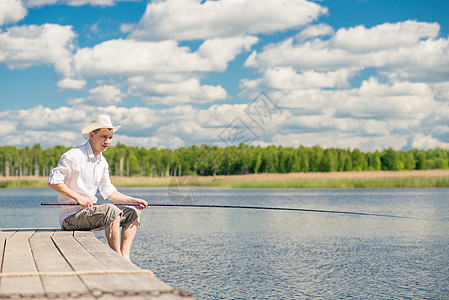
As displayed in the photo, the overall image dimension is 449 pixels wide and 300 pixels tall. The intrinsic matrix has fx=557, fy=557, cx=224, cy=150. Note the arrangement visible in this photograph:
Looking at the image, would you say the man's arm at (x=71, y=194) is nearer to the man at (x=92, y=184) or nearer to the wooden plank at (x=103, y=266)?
the man at (x=92, y=184)

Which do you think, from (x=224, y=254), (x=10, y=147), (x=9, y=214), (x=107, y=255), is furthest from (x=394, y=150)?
(x=107, y=255)

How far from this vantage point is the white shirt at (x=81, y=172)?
4.64 meters

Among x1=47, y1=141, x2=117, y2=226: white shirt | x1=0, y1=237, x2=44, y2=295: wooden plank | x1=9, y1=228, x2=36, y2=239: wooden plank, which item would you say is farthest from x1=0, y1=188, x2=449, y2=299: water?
x1=0, y1=237, x2=44, y2=295: wooden plank

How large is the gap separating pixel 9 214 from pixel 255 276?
14.2 m

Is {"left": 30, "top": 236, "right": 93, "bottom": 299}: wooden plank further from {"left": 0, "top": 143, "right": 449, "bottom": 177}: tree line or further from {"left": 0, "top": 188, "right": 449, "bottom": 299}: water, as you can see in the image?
{"left": 0, "top": 143, "right": 449, "bottom": 177}: tree line

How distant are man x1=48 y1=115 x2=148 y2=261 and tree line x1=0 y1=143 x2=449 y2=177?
61489 millimetres

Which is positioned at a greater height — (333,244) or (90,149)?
(90,149)

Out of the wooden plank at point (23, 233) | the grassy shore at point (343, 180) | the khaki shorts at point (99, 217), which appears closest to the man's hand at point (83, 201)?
the khaki shorts at point (99, 217)

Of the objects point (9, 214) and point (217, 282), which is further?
point (9, 214)

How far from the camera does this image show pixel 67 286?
282 cm

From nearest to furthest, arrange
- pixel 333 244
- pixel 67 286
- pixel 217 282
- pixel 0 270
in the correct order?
pixel 67 286, pixel 0 270, pixel 217 282, pixel 333 244

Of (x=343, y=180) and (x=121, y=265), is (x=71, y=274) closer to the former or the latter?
(x=121, y=265)

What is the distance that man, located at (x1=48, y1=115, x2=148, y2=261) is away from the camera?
4656mm

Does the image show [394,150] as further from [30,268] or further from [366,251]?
[30,268]
